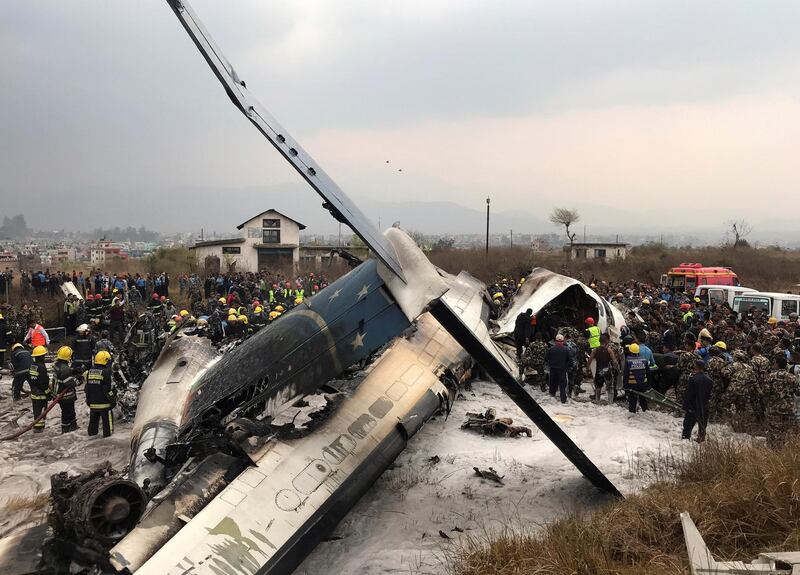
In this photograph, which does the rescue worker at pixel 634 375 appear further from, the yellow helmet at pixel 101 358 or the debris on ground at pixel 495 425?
the yellow helmet at pixel 101 358

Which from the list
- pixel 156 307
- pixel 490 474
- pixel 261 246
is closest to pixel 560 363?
pixel 490 474

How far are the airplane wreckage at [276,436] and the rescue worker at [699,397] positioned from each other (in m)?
2.98

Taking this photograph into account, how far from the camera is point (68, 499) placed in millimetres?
5766

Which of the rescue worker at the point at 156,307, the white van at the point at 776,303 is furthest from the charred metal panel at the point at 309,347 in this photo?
the white van at the point at 776,303

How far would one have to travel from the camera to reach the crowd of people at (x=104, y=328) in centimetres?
1204

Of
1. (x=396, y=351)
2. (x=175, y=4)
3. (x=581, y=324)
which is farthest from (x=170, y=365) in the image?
(x=581, y=324)

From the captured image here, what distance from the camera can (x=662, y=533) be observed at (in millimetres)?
6051

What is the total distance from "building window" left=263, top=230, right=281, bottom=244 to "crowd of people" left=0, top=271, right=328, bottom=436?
12.1 meters

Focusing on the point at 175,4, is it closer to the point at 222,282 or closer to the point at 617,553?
the point at 617,553

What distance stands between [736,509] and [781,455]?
128 cm

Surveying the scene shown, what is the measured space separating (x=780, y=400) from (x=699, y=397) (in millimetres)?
1583

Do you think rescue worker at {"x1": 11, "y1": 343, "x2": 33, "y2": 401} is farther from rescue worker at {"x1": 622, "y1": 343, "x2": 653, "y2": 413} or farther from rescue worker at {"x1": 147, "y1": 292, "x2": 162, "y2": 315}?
rescue worker at {"x1": 622, "y1": 343, "x2": 653, "y2": 413}

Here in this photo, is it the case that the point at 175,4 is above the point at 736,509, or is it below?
above

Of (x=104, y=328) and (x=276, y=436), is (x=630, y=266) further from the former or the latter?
(x=276, y=436)
